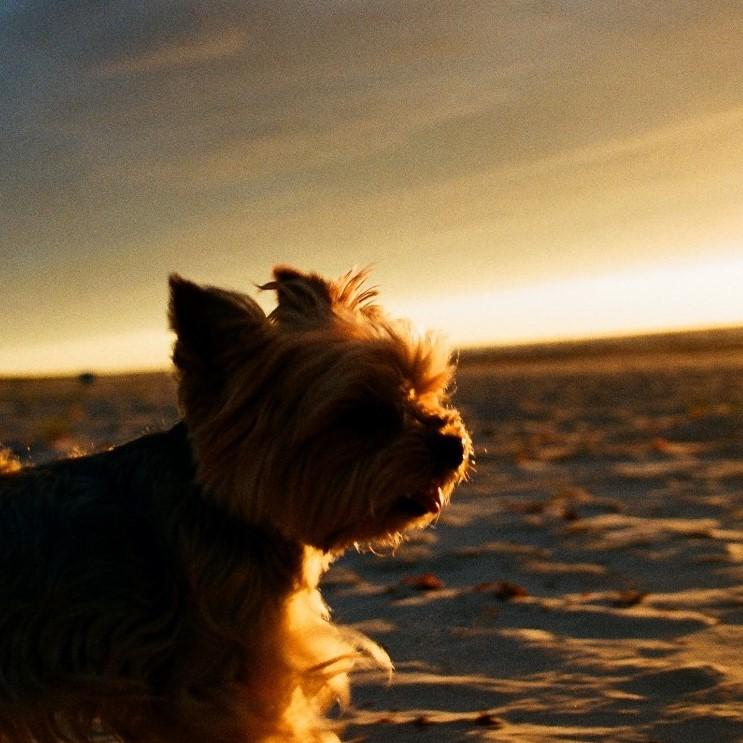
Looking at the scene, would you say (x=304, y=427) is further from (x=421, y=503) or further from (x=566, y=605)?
(x=566, y=605)

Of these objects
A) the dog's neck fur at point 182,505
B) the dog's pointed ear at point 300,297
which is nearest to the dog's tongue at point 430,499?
the dog's neck fur at point 182,505

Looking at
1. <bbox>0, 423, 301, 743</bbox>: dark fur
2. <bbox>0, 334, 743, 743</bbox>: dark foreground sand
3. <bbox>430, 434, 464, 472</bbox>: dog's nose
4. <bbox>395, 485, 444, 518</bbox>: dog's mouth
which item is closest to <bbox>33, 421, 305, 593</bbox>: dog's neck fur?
<bbox>0, 423, 301, 743</bbox>: dark fur

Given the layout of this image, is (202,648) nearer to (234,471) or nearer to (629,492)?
(234,471)

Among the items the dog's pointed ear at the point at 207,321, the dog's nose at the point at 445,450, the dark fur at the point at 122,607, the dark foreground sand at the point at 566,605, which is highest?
the dog's pointed ear at the point at 207,321

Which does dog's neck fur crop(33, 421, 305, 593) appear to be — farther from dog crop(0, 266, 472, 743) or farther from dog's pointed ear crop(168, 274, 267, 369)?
dog's pointed ear crop(168, 274, 267, 369)

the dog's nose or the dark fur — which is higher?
the dog's nose

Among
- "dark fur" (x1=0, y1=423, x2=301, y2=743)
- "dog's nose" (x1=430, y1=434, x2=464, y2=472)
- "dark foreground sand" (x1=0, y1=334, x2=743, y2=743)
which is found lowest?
"dark foreground sand" (x1=0, y1=334, x2=743, y2=743)

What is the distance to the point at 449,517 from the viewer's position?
33.2ft

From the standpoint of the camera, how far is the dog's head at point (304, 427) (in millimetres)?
4504

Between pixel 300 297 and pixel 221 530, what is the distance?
1139 mm

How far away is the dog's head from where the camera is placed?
4.50m

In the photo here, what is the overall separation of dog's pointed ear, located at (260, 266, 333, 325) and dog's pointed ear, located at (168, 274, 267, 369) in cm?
30

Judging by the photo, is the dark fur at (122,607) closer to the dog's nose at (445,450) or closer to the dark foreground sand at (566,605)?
the dog's nose at (445,450)

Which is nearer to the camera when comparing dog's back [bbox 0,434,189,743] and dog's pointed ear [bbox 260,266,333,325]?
dog's back [bbox 0,434,189,743]
